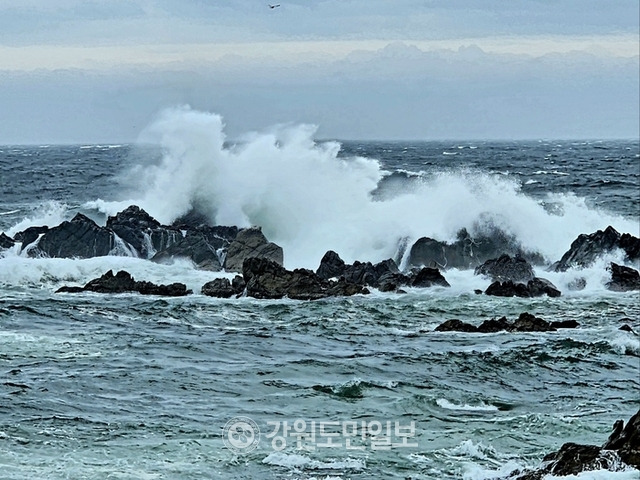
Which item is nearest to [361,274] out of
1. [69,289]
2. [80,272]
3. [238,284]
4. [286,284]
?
[286,284]

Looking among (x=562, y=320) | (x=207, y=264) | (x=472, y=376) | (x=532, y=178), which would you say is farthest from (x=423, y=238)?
(x=532, y=178)

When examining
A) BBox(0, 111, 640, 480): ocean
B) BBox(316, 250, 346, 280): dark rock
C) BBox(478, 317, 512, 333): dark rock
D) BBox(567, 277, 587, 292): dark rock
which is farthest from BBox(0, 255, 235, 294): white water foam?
BBox(567, 277, 587, 292): dark rock

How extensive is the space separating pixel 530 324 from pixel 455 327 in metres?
1.34

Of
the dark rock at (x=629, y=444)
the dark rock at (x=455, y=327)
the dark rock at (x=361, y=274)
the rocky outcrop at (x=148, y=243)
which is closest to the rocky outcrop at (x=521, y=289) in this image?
the dark rock at (x=361, y=274)

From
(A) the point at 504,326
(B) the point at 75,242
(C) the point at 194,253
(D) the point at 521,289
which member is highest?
(B) the point at 75,242

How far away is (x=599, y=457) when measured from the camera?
8531 millimetres

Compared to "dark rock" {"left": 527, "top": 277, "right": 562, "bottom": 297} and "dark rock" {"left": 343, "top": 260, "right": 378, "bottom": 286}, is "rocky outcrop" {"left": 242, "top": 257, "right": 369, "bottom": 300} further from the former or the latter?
"dark rock" {"left": 527, "top": 277, "right": 562, "bottom": 297}

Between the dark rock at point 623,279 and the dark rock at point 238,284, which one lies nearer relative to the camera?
the dark rock at point 238,284

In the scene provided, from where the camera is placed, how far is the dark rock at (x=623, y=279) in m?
24.2

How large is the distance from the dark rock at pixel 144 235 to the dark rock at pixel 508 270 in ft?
28.3

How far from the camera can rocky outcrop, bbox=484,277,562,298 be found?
23203mm

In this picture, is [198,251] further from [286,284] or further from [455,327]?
[455,327]

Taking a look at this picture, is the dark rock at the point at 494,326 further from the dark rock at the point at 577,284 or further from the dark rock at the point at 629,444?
the dark rock at the point at 629,444

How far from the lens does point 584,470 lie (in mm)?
8523
